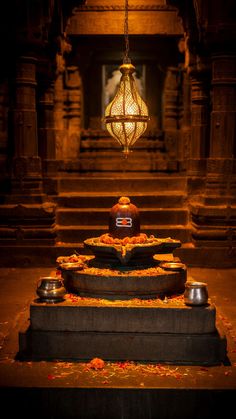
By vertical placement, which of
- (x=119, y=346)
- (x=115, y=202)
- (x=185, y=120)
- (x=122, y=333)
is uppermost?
(x=185, y=120)

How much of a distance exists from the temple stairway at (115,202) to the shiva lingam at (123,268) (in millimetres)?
3315

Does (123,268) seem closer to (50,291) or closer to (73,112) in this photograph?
(50,291)

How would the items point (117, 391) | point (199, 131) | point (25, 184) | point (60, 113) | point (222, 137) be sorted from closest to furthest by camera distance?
point (117, 391)
point (222, 137)
point (25, 184)
point (199, 131)
point (60, 113)

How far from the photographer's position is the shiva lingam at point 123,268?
503 centimetres

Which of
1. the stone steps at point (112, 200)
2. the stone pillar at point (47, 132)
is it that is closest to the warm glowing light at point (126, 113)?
the stone steps at point (112, 200)

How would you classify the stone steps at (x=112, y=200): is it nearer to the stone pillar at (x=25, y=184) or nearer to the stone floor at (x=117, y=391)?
the stone pillar at (x=25, y=184)

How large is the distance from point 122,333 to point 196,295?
0.77m

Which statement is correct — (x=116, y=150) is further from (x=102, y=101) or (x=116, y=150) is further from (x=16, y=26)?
(x=16, y=26)

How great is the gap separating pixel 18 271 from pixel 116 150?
189 inches

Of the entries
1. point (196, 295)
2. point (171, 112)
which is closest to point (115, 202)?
point (171, 112)

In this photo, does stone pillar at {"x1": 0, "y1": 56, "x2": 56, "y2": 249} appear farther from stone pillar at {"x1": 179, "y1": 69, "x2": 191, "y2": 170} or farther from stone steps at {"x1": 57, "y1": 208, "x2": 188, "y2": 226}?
stone pillar at {"x1": 179, "y1": 69, "x2": 191, "y2": 170}

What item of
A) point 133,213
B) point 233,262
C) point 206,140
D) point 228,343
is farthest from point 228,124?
point 228,343

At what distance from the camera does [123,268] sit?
525cm

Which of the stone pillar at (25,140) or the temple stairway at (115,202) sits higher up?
the stone pillar at (25,140)
